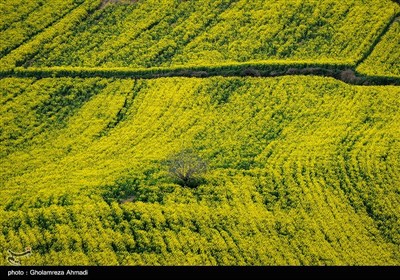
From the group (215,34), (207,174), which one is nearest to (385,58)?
(215,34)

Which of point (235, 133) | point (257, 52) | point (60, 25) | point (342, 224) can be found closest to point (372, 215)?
point (342, 224)


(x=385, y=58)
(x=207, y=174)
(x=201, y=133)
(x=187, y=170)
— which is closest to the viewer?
(x=187, y=170)

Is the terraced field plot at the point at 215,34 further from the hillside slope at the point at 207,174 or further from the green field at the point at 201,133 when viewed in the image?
the hillside slope at the point at 207,174

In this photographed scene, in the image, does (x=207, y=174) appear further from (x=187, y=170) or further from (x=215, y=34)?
(x=215, y=34)

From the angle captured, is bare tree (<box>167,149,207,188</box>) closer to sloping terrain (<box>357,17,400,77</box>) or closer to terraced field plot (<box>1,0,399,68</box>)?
terraced field plot (<box>1,0,399,68</box>)

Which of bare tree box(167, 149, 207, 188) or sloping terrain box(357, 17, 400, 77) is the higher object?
sloping terrain box(357, 17, 400, 77)

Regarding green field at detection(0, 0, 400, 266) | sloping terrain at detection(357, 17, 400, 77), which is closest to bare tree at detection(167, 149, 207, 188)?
green field at detection(0, 0, 400, 266)

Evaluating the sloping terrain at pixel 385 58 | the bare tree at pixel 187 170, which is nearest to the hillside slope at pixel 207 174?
the bare tree at pixel 187 170
